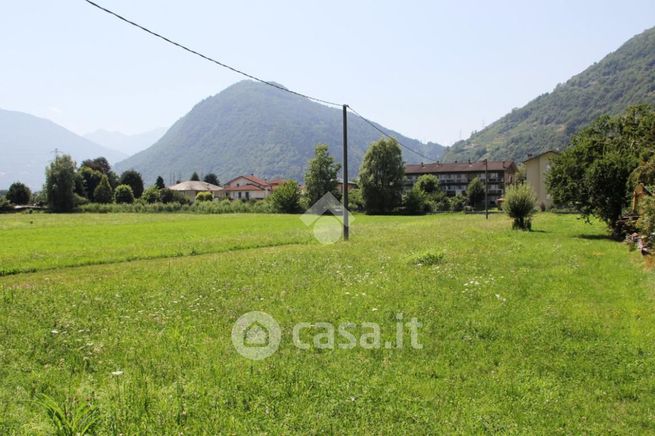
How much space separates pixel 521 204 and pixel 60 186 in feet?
325

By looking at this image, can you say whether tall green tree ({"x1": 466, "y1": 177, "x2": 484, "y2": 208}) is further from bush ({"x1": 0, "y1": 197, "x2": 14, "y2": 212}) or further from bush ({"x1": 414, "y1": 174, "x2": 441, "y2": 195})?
bush ({"x1": 0, "y1": 197, "x2": 14, "y2": 212})

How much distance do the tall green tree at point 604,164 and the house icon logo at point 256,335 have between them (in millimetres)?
24173

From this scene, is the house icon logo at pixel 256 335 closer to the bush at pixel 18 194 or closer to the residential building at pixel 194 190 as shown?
the bush at pixel 18 194

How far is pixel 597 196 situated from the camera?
30.2 m

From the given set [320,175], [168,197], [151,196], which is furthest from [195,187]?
[320,175]

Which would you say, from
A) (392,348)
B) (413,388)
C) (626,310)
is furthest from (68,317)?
(626,310)

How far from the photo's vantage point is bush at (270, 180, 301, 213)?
101 metres

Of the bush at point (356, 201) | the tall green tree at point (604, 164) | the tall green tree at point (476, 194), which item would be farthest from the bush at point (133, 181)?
the tall green tree at point (604, 164)

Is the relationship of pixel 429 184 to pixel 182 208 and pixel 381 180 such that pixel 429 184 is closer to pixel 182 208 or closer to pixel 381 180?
pixel 381 180

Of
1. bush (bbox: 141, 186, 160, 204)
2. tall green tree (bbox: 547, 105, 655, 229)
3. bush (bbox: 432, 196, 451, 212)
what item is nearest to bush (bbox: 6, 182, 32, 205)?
bush (bbox: 141, 186, 160, 204)

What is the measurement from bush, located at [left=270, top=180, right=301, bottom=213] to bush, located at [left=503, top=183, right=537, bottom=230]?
66.6m

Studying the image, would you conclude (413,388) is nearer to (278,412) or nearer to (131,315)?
(278,412)

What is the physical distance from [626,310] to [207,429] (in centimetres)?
994

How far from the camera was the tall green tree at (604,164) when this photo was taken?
29.1m
